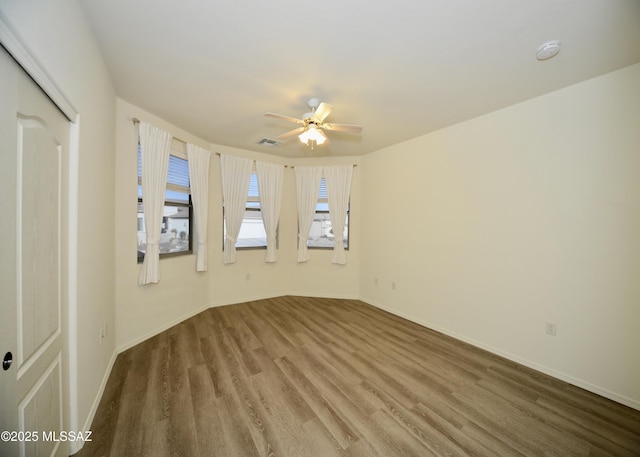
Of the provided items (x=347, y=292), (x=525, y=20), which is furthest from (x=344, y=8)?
(x=347, y=292)

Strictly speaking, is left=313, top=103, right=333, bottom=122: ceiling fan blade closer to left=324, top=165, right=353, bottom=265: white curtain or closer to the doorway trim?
the doorway trim

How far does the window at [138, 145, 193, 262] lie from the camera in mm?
3135

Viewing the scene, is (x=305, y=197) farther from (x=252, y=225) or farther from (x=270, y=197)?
(x=252, y=225)

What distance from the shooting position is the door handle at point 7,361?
0.83 meters

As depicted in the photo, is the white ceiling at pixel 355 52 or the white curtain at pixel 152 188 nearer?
the white ceiling at pixel 355 52

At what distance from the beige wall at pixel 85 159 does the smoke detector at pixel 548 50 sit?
9.84 feet

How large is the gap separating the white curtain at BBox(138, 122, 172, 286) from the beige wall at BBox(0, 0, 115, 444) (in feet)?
1.25

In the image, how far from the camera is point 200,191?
339 cm

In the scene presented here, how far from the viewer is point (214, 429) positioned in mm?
1584

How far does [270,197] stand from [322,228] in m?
1.24

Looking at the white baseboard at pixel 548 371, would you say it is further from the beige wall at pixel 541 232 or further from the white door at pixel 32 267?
the white door at pixel 32 267

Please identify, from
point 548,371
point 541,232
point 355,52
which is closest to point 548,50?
point 355,52

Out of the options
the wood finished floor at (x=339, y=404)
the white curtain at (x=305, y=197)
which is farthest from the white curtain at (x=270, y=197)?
the wood finished floor at (x=339, y=404)

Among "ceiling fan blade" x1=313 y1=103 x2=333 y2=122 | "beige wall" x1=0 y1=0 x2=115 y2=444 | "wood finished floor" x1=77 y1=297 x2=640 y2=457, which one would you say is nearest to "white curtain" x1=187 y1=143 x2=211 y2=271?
"beige wall" x1=0 y1=0 x2=115 y2=444
